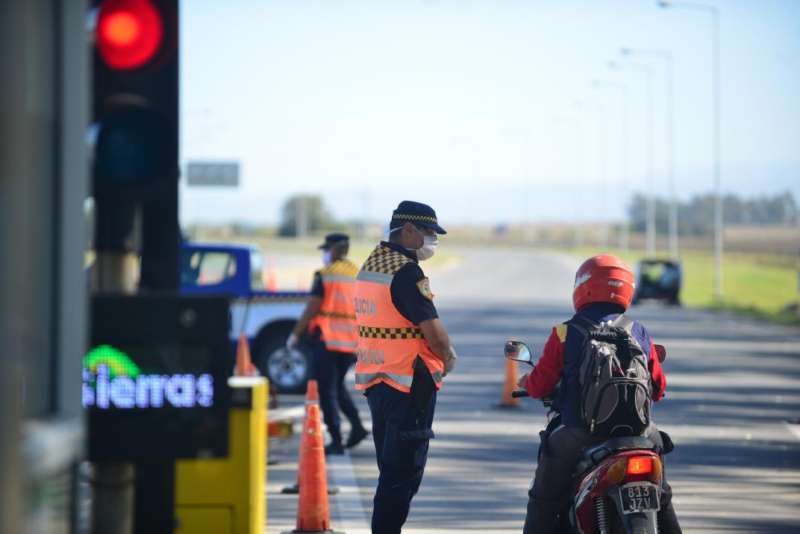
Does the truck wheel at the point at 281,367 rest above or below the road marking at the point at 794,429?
above

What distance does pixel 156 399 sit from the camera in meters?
4.43

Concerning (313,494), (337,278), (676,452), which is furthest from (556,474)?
(676,452)

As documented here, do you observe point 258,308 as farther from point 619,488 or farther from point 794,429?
point 619,488

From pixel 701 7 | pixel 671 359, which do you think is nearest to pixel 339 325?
pixel 671 359

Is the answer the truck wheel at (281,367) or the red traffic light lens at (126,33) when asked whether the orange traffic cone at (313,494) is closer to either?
the red traffic light lens at (126,33)

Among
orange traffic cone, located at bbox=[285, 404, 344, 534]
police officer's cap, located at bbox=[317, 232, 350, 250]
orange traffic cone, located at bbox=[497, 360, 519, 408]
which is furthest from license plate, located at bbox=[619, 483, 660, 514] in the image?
orange traffic cone, located at bbox=[497, 360, 519, 408]

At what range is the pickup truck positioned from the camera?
1847 cm

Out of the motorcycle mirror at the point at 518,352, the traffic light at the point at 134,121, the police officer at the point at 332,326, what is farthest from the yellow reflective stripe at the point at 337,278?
the traffic light at the point at 134,121

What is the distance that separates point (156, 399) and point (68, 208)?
954 mm

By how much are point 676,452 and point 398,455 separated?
22.2 ft

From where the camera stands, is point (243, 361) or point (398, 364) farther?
point (243, 361)

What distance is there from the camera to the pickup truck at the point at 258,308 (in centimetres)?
1847

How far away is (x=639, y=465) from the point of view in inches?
251

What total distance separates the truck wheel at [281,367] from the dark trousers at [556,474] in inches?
469
